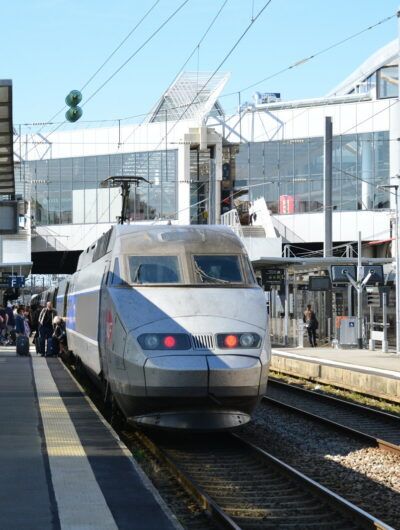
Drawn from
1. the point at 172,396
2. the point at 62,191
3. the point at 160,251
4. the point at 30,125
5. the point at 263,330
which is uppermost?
the point at 30,125

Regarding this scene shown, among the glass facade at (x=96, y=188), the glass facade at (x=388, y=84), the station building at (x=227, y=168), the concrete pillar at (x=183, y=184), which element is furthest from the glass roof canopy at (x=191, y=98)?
the glass facade at (x=388, y=84)

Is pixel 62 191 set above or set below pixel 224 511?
above

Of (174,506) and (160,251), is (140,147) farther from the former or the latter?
(174,506)

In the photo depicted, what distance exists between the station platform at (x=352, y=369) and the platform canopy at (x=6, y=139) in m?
8.90

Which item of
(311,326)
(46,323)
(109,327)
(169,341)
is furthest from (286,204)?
(169,341)

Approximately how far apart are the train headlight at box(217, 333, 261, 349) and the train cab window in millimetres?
1202

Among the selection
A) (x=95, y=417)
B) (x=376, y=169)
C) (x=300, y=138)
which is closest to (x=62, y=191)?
(x=300, y=138)

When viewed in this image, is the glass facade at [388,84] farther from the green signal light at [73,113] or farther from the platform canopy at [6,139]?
the green signal light at [73,113]

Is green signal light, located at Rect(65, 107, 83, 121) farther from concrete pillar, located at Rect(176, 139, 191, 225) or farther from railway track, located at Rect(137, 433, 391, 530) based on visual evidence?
concrete pillar, located at Rect(176, 139, 191, 225)

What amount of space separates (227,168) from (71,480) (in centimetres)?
4989

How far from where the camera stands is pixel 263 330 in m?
10.9

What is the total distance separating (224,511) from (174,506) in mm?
492

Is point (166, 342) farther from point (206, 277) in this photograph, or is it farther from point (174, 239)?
point (174, 239)

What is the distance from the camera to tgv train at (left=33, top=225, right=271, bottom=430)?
10.2m
